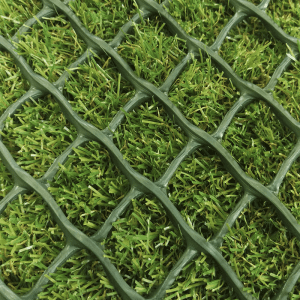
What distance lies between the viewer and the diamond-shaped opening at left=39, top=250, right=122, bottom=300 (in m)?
0.88

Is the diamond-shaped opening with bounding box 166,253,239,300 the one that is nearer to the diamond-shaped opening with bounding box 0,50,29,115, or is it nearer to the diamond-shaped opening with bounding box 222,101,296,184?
the diamond-shaped opening with bounding box 222,101,296,184

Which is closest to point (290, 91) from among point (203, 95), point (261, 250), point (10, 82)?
point (203, 95)

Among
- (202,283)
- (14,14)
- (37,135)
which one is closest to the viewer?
(202,283)

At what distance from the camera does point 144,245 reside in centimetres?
90

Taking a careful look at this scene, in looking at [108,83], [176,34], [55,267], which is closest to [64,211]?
[55,267]

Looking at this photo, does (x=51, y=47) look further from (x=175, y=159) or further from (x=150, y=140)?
(x=175, y=159)

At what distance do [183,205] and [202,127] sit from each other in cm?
27

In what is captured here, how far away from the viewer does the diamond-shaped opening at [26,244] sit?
92 centimetres

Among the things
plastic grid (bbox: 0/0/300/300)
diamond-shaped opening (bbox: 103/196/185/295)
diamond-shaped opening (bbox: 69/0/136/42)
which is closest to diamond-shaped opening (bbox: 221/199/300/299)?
plastic grid (bbox: 0/0/300/300)

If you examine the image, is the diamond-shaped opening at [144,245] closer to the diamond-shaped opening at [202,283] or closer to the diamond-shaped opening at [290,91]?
the diamond-shaped opening at [202,283]

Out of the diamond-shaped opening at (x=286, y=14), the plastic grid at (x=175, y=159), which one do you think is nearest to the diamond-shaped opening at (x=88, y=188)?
the plastic grid at (x=175, y=159)

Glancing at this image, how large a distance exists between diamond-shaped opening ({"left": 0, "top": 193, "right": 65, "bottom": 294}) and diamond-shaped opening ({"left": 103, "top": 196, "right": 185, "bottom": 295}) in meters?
0.18

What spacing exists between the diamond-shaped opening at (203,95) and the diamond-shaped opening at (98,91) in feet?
0.56

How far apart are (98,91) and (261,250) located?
72 cm
